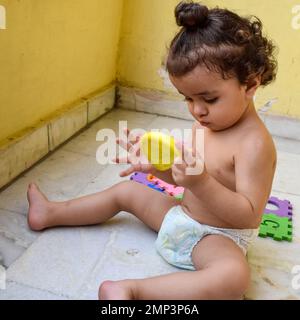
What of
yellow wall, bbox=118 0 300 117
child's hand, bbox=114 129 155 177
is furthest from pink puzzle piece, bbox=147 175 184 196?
yellow wall, bbox=118 0 300 117

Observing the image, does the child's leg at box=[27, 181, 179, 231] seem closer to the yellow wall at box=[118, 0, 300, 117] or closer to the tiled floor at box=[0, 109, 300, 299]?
the tiled floor at box=[0, 109, 300, 299]

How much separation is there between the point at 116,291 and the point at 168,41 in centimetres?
119

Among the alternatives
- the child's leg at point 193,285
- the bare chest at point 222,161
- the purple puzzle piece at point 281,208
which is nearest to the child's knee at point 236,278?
the child's leg at point 193,285

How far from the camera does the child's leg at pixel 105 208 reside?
0.88 meters

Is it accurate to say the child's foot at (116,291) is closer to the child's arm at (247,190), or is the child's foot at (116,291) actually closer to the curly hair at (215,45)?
the child's arm at (247,190)

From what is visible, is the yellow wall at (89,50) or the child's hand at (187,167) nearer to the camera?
the child's hand at (187,167)

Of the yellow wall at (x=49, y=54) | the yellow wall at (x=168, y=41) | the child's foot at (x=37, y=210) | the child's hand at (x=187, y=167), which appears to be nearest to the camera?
the child's hand at (x=187, y=167)

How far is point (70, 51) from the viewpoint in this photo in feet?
4.27

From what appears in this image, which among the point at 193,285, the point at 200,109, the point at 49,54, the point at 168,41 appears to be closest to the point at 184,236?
the point at 193,285

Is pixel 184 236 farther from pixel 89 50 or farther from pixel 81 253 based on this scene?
pixel 89 50

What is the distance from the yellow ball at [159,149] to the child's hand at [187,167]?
1 centimetres

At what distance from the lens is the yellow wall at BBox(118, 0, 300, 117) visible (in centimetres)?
150

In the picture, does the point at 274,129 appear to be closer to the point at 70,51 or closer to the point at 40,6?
the point at 70,51

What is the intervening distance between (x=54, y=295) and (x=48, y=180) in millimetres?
436
